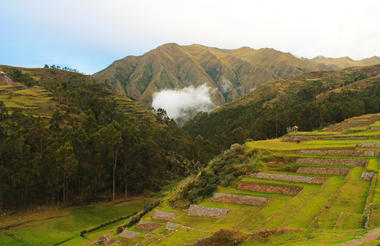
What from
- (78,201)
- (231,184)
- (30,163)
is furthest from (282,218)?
(30,163)

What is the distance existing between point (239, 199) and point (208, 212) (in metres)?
3.02

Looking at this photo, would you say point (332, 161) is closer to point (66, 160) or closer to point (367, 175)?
point (367, 175)

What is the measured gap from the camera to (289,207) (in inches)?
765

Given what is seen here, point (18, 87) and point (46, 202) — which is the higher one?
point (18, 87)

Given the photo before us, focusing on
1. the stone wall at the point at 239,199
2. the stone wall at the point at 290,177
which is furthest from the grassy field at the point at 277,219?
the stone wall at the point at 290,177

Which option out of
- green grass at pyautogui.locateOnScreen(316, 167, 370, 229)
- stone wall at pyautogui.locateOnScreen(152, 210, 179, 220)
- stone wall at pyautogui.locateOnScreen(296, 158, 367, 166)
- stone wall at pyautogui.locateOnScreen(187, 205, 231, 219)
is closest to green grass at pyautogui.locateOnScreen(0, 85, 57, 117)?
stone wall at pyautogui.locateOnScreen(152, 210, 179, 220)

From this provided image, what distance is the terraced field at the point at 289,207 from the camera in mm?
13078

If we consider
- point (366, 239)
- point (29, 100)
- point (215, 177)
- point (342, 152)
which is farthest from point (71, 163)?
point (29, 100)

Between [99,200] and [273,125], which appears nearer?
[99,200]

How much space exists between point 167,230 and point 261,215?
22.8ft

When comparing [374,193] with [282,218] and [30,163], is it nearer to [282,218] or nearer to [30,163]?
[282,218]

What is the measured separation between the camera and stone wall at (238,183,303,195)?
76.8ft

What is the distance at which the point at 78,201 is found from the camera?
42.1 metres

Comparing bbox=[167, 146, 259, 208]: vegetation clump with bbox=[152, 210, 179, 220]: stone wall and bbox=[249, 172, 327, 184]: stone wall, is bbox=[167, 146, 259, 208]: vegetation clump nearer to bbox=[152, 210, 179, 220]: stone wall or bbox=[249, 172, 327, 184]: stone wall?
bbox=[249, 172, 327, 184]: stone wall
